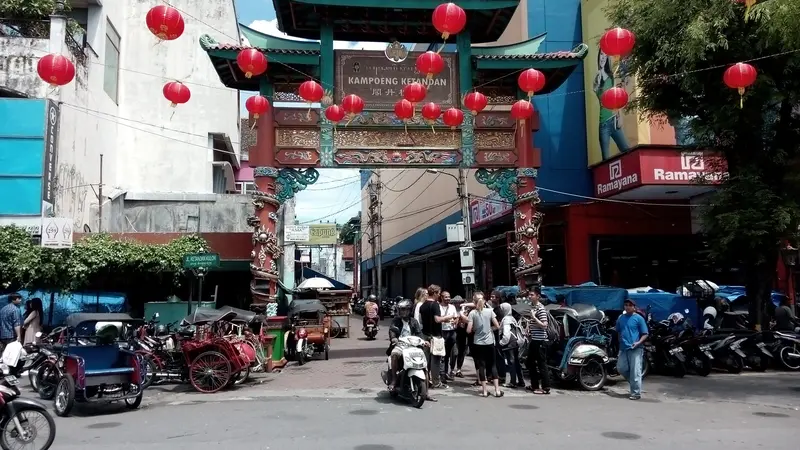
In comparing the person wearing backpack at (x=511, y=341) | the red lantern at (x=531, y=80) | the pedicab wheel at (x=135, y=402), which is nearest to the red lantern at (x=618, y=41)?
the red lantern at (x=531, y=80)

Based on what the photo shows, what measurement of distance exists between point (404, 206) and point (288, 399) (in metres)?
36.3

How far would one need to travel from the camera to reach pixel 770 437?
7293 millimetres

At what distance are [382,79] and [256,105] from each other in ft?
11.5

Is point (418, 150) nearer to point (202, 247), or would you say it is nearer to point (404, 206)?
point (202, 247)

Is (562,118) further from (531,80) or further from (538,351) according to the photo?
(538,351)

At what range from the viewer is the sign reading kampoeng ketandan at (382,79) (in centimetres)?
1595

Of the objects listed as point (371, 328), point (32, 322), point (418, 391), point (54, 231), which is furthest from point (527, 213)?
point (32, 322)

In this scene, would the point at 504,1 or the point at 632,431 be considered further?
the point at 504,1

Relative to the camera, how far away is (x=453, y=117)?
15.5 metres

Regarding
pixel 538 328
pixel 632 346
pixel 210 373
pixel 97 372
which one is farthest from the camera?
pixel 210 373

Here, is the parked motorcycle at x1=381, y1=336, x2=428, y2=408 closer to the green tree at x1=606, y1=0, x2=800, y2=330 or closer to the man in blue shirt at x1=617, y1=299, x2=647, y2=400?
the man in blue shirt at x1=617, y1=299, x2=647, y2=400

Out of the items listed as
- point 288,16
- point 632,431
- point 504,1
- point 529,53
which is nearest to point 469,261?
point 529,53

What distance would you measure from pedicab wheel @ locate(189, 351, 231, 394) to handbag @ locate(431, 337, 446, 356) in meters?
3.70

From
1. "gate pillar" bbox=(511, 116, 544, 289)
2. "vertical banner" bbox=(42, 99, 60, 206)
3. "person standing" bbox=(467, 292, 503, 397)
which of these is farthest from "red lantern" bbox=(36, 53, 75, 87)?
"gate pillar" bbox=(511, 116, 544, 289)
